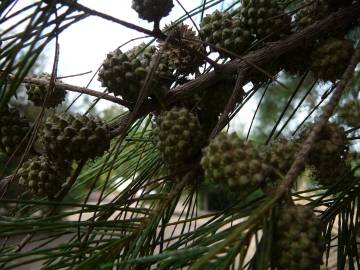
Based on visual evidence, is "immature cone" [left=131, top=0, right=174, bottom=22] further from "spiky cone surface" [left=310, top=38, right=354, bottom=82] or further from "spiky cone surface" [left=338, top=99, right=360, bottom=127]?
"spiky cone surface" [left=338, top=99, right=360, bottom=127]

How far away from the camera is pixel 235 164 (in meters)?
0.33

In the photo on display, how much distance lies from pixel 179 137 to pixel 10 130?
19cm

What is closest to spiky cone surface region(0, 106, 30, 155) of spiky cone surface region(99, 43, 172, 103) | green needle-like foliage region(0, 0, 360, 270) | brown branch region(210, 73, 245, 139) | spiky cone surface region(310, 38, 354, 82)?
green needle-like foliage region(0, 0, 360, 270)

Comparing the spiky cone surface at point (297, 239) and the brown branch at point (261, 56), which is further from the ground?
the brown branch at point (261, 56)

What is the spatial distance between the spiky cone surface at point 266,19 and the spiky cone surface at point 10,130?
273 mm

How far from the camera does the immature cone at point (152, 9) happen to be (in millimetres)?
423

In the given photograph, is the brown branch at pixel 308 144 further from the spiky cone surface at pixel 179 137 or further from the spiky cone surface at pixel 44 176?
the spiky cone surface at pixel 44 176

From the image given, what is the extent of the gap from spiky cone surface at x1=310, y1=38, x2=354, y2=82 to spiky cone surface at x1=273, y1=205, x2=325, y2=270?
0.61 ft

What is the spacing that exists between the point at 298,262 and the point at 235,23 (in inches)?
11.4

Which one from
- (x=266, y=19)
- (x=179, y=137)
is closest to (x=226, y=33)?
(x=266, y=19)

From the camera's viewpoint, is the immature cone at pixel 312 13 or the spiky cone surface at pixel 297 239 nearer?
the spiky cone surface at pixel 297 239

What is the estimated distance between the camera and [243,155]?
0.33 m

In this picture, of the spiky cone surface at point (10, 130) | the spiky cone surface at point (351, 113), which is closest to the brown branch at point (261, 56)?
the spiky cone surface at point (10, 130)

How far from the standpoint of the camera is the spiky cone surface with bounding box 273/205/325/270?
0.31 m
